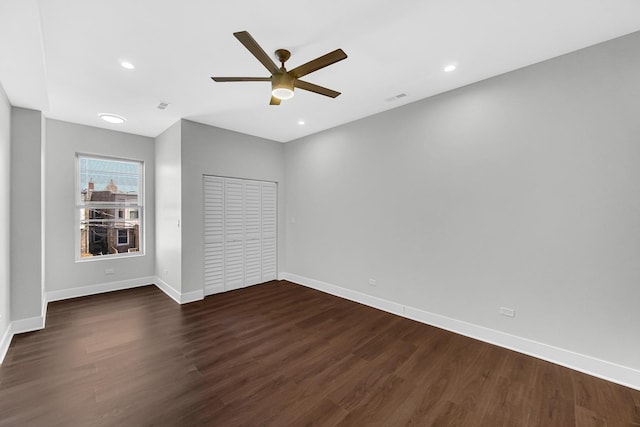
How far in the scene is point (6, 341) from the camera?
270 centimetres

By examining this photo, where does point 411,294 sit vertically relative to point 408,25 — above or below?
below

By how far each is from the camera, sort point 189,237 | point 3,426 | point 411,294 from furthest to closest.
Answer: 1. point 189,237
2. point 411,294
3. point 3,426

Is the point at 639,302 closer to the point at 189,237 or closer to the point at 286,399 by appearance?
the point at 286,399

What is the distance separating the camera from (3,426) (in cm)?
170

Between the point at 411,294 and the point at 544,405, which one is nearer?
the point at 544,405

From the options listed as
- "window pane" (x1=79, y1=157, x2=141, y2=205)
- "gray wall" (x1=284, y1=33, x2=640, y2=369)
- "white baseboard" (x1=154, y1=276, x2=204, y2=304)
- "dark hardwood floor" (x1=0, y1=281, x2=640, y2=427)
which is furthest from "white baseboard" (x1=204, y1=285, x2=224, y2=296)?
"gray wall" (x1=284, y1=33, x2=640, y2=369)

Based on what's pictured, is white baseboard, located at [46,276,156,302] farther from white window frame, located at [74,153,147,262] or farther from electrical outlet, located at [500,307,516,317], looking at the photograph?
electrical outlet, located at [500,307,516,317]

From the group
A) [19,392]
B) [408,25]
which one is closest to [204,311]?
[19,392]

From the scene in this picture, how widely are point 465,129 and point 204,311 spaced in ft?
13.8

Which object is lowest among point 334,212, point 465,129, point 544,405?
point 544,405

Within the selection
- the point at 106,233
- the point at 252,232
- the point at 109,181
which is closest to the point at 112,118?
the point at 109,181

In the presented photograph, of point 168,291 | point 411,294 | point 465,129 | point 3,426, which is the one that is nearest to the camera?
point 3,426

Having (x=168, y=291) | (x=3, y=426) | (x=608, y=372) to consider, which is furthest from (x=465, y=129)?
(x=168, y=291)

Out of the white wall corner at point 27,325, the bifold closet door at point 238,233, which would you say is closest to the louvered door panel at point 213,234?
the bifold closet door at point 238,233
